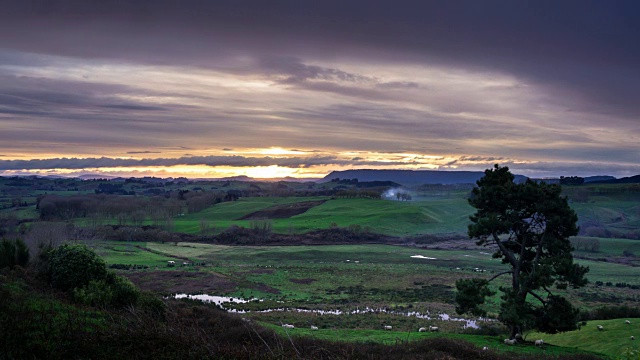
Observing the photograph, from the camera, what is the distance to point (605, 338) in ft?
90.9

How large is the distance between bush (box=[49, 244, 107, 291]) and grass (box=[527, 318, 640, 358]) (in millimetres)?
26728

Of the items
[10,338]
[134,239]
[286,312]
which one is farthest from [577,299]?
[134,239]

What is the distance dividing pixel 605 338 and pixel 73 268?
30294 millimetres

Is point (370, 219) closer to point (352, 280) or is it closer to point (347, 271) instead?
point (347, 271)

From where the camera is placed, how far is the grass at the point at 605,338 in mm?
25500

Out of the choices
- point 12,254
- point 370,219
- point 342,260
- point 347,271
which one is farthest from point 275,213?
point 12,254

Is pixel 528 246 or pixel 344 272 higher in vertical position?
pixel 528 246

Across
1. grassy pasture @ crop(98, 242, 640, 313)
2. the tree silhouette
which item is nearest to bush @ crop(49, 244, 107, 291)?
the tree silhouette

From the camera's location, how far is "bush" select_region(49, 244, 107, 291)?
23391mm

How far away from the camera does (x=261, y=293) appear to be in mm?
62500

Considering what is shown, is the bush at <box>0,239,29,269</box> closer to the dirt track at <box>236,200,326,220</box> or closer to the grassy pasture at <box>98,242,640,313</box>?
the grassy pasture at <box>98,242,640,313</box>

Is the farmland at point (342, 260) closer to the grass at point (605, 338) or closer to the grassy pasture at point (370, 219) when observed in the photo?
the grass at point (605, 338)

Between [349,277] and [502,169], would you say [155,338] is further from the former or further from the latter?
[349,277]

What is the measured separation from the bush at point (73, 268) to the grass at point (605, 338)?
26.7 metres
